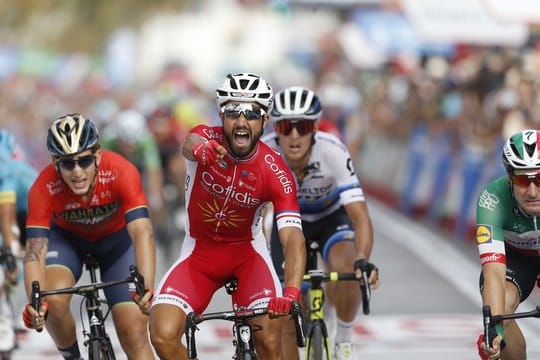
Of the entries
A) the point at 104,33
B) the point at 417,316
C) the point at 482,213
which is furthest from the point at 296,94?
the point at 104,33

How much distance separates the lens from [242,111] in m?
8.13

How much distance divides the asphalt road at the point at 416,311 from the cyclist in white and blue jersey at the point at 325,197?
175cm

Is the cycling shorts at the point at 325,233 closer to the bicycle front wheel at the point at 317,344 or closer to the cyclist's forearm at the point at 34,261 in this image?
the bicycle front wheel at the point at 317,344

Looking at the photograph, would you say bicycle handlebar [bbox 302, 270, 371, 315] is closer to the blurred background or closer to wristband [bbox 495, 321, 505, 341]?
wristband [bbox 495, 321, 505, 341]

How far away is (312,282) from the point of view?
929 cm

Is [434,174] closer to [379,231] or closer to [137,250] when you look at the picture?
[379,231]

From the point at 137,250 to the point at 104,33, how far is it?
326ft

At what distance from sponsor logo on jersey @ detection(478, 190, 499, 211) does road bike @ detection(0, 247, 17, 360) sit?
11.7 ft

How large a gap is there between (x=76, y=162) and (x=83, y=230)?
827 mm

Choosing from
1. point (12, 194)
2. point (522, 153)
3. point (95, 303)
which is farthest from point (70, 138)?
point (522, 153)

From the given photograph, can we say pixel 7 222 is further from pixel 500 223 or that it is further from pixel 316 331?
pixel 500 223

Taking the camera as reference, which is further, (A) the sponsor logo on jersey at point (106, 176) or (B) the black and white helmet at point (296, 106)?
(B) the black and white helmet at point (296, 106)

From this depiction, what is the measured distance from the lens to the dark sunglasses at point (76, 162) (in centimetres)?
864

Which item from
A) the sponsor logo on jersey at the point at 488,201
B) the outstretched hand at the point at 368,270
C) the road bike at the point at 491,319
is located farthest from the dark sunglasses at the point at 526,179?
the outstretched hand at the point at 368,270
